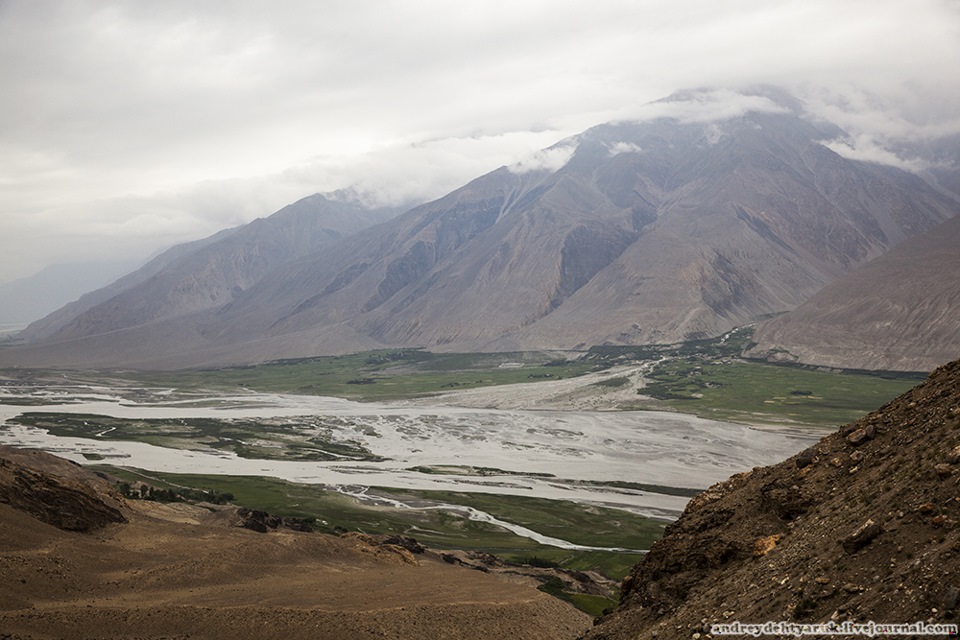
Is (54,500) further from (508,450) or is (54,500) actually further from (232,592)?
(508,450)

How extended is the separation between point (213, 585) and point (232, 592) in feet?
5.19

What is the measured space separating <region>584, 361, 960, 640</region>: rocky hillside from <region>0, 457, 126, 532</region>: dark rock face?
27.6 meters

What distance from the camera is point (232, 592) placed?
3109 centimetres

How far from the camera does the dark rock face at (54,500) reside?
121ft

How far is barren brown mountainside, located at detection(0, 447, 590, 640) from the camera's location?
26812 mm

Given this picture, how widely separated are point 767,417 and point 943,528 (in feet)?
353

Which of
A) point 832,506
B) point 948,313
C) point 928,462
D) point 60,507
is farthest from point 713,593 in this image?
point 948,313

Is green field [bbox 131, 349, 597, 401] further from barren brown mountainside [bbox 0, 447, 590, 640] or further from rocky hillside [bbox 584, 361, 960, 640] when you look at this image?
rocky hillside [bbox 584, 361, 960, 640]

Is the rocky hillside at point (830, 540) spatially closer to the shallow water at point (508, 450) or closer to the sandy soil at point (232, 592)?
the sandy soil at point (232, 592)

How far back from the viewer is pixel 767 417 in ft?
380

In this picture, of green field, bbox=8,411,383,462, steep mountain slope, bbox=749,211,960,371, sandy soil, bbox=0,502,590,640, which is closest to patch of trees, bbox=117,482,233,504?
sandy soil, bbox=0,502,590,640

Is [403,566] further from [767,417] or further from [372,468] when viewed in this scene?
[767,417]

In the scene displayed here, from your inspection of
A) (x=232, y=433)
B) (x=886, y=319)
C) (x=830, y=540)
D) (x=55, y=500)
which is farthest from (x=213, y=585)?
(x=886, y=319)

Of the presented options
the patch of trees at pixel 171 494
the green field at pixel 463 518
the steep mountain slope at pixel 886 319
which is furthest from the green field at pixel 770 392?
the patch of trees at pixel 171 494
